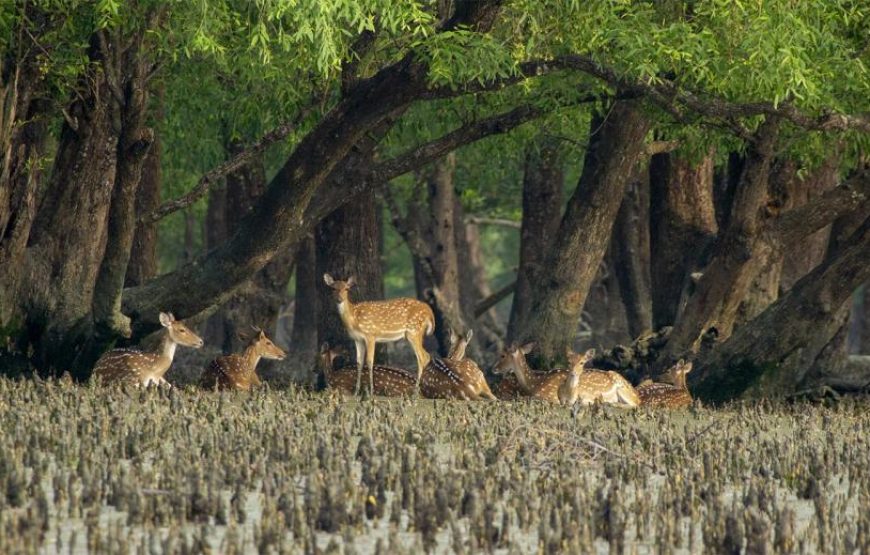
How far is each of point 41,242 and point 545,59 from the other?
19.2 ft

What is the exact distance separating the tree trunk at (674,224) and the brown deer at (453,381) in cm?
513

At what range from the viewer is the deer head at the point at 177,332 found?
2095cm

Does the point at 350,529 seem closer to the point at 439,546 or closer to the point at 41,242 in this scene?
the point at 439,546

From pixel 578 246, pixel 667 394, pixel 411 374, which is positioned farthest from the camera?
pixel 578 246

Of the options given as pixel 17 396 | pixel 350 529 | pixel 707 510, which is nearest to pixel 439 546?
pixel 350 529

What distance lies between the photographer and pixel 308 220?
21547 mm

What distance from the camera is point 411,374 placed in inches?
850

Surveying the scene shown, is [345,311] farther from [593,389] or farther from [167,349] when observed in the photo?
[593,389]

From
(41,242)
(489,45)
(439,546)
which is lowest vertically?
(439,546)

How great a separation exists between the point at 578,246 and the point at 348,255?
12.2 feet

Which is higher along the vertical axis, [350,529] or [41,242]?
[41,242]

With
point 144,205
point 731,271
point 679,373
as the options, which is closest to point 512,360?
point 679,373

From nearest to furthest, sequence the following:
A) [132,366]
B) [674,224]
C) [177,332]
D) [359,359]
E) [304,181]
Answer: [132,366] < [304,181] < [177,332] < [359,359] < [674,224]

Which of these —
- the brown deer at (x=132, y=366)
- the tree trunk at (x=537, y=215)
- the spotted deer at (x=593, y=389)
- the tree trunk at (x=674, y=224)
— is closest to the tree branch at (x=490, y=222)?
the tree trunk at (x=537, y=215)
